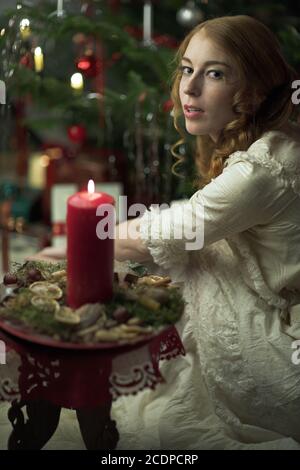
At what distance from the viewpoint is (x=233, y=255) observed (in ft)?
4.12

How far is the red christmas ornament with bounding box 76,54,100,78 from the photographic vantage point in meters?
1.68

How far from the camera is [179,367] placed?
1276 mm

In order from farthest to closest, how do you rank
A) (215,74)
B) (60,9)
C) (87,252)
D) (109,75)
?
(109,75), (60,9), (215,74), (87,252)

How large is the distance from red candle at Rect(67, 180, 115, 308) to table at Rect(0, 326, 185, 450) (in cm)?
8

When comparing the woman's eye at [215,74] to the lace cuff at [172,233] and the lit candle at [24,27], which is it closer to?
the lace cuff at [172,233]

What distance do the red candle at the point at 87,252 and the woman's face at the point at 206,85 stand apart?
30 cm

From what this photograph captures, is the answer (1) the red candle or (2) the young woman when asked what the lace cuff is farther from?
(1) the red candle

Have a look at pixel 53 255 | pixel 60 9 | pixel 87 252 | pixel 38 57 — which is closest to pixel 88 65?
pixel 60 9

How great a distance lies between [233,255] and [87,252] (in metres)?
0.41

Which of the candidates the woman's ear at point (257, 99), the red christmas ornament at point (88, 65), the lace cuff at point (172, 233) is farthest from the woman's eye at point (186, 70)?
the red christmas ornament at point (88, 65)

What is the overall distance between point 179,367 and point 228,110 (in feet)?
1.50

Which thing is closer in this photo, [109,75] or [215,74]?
[215,74]

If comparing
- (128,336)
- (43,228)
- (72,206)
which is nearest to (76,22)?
(72,206)

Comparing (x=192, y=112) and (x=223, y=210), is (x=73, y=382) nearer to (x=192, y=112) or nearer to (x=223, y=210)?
(x=223, y=210)
